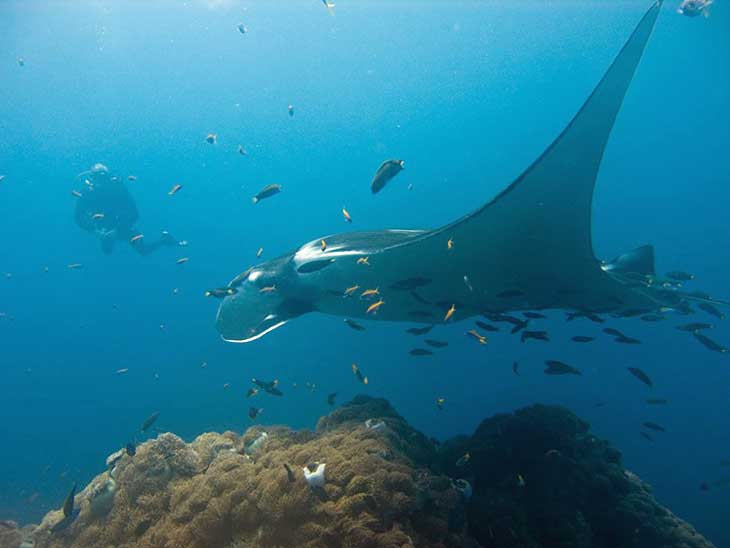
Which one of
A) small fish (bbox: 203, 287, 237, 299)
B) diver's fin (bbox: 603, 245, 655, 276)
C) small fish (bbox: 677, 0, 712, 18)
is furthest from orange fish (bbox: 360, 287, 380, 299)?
small fish (bbox: 677, 0, 712, 18)

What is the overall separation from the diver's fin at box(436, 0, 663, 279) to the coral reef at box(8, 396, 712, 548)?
286cm

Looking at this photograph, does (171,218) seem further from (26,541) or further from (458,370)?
(26,541)

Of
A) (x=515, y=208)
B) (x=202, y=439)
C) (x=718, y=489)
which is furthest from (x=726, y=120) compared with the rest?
(x=202, y=439)

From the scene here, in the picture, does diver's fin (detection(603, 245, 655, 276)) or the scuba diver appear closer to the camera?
diver's fin (detection(603, 245, 655, 276))

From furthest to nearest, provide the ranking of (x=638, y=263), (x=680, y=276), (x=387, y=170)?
(x=680, y=276)
(x=638, y=263)
(x=387, y=170)

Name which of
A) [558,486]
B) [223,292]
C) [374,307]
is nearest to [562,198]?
[374,307]

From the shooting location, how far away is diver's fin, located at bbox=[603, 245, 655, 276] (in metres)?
6.68

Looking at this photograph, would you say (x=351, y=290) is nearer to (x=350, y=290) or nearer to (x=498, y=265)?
(x=350, y=290)

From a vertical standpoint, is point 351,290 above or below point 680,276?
above

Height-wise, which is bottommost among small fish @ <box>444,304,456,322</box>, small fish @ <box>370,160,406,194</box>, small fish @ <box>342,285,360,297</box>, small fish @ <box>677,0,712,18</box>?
small fish @ <box>444,304,456,322</box>

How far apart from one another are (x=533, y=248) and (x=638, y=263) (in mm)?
2922

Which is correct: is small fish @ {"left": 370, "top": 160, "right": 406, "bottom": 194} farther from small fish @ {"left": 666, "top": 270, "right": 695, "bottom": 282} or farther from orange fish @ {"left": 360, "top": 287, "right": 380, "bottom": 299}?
small fish @ {"left": 666, "top": 270, "right": 695, "bottom": 282}

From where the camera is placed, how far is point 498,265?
540 centimetres

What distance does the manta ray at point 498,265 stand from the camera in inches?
169
